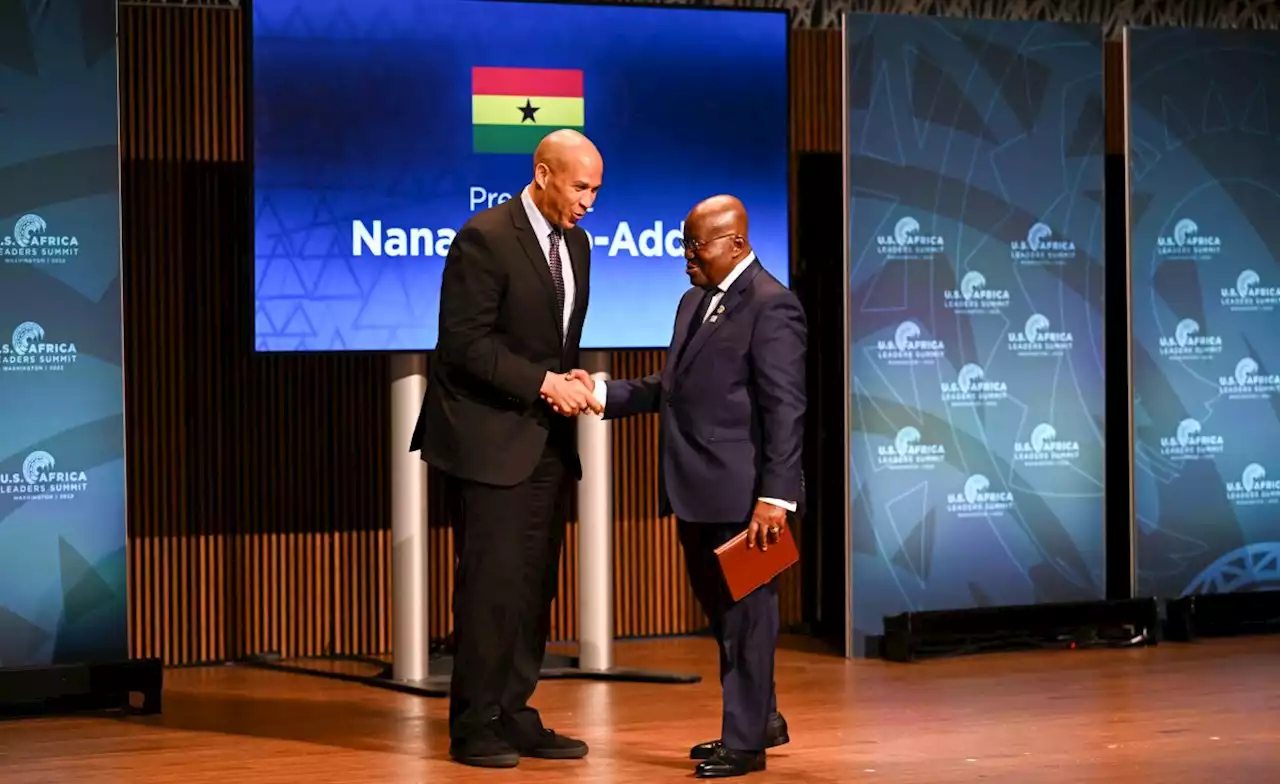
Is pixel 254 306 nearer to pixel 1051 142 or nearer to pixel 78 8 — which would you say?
pixel 78 8

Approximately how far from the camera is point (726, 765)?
4539mm

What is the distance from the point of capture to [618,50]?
239 inches

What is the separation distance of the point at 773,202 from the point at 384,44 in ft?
4.84

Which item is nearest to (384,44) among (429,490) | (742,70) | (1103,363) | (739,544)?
(742,70)

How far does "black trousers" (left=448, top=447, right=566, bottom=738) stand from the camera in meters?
4.71

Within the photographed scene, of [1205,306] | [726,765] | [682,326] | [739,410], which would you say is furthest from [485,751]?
[1205,306]

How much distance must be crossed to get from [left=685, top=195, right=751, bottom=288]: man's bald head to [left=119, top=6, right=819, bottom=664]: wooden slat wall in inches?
85.7

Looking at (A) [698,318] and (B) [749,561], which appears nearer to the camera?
(B) [749,561]

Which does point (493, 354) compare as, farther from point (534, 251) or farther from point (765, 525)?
point (765, 525)

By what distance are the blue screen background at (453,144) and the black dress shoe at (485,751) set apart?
1.63 metres

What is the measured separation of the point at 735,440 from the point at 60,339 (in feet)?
7.83

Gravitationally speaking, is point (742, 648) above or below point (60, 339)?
below

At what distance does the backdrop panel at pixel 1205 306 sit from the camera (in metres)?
6.78

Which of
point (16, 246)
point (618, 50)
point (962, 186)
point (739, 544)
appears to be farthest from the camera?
point (962, 186)
